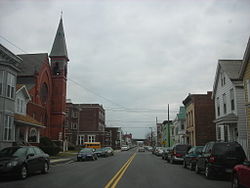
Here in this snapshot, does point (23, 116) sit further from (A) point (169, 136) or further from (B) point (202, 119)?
(A) point (169, 136)

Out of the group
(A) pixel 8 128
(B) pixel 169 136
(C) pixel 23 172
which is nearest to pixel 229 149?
(C) pixel 23 172

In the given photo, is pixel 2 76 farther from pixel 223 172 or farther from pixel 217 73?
pixel 217 73

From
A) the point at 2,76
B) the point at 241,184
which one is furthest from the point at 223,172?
the point at 2,76

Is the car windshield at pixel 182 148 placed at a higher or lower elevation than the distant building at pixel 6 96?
lower

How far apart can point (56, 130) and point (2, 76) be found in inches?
1359

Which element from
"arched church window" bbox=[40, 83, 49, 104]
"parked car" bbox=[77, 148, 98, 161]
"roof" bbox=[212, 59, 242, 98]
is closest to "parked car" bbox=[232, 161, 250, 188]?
"roof" bbox=[212, 59, 242, 98]

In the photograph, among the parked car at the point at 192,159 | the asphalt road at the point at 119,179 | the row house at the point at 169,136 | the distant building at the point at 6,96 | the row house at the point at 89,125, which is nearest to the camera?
the asphalt road at the point at 119,179

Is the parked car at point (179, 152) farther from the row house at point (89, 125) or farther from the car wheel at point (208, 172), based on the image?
the row house at point (89, 125)

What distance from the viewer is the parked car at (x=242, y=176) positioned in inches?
380

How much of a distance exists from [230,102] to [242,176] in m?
19.3

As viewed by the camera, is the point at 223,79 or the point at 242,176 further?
the point at 223,79

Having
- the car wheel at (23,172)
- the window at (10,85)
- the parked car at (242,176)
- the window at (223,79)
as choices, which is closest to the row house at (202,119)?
the window at (223,79)

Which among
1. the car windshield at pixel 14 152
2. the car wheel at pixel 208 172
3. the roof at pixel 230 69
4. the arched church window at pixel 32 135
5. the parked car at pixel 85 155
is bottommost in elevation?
the parked car at pixel 85 155

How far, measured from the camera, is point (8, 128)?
25469 mm
